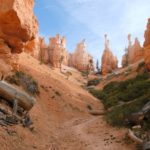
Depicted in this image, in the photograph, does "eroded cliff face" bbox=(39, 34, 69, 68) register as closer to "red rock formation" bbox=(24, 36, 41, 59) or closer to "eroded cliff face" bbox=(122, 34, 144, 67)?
"red rock formation" bbox=(24, 36, 41, 59)

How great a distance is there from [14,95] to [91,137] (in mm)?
4592

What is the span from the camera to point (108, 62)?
259 ft

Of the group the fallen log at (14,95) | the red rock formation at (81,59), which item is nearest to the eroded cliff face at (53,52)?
the red rock formation at (81,59)

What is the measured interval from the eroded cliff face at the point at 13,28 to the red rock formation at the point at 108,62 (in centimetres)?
5403

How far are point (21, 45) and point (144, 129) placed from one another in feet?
39.8

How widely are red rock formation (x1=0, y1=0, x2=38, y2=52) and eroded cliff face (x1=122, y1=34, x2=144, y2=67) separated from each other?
50119mm

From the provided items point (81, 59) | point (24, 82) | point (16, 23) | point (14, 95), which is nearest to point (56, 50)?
point (81, 59)

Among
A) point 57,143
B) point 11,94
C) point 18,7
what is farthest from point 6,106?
point 18,7

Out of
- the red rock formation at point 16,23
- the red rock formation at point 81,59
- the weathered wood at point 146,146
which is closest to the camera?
the weathered wood at point 146,146

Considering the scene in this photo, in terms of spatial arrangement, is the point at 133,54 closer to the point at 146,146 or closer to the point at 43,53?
the point at 43,53

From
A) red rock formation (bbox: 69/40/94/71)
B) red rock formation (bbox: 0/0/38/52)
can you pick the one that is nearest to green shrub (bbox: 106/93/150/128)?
red rock formation (bbox: 0/0/38/52)

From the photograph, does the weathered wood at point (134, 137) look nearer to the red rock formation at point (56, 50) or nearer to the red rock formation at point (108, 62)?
the red rock formation at point (56, 50)

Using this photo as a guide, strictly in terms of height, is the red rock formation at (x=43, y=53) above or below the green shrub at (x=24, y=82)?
above

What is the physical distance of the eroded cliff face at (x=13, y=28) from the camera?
748 inches
